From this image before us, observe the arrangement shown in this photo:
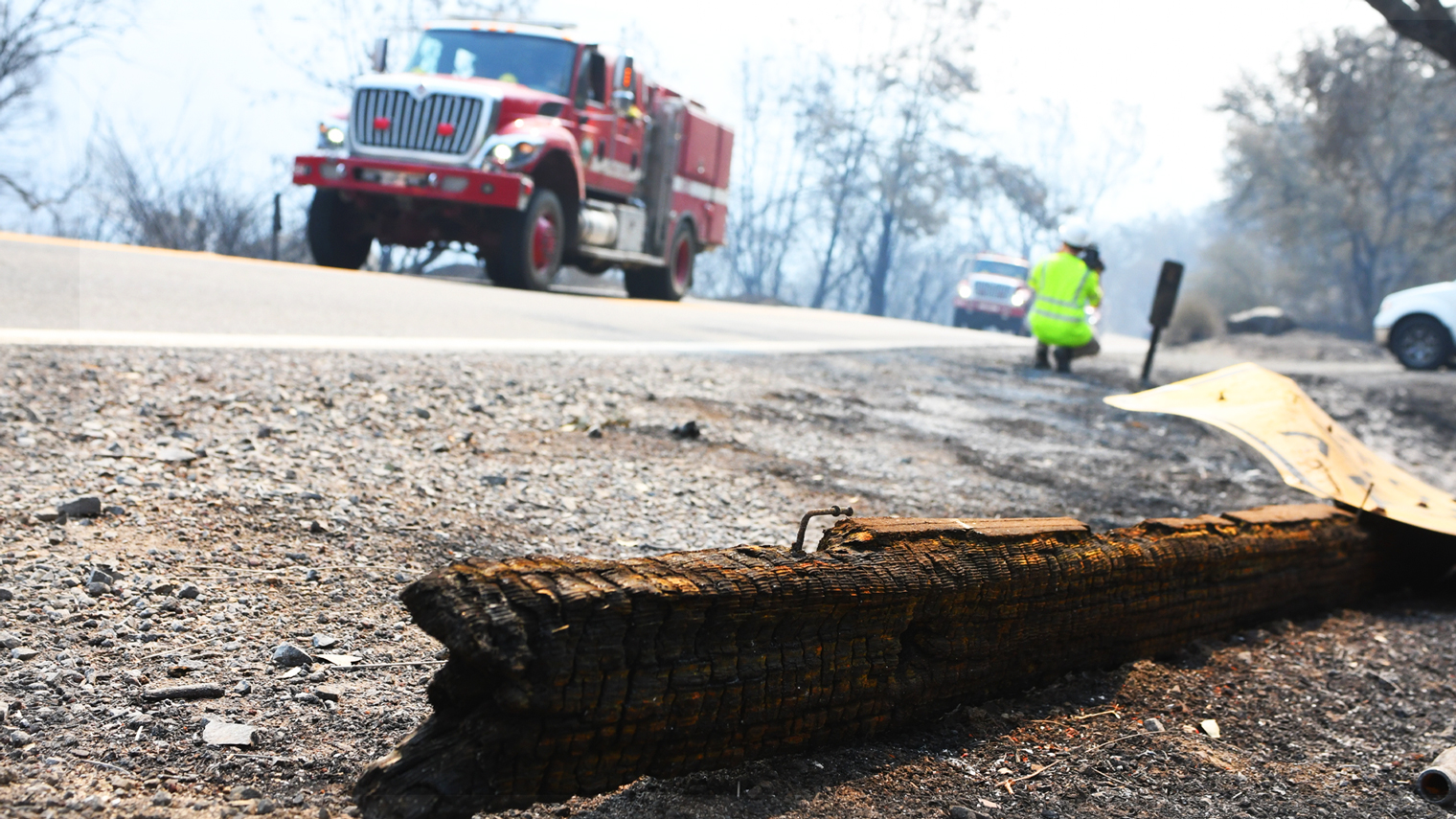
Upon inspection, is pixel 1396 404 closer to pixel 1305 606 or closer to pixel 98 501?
pixel 1305 606

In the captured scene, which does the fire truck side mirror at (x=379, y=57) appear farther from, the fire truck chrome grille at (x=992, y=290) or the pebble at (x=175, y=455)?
the fire truck chrome grille at (x=992, y=290)

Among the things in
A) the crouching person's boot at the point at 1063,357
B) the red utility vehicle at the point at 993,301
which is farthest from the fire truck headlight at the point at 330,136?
the red utility vehicle at the point at 993,301

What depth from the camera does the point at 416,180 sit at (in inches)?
455

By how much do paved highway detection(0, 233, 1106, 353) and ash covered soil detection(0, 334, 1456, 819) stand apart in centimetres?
59

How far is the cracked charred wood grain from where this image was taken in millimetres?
1584

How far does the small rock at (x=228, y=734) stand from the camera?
6.26ft

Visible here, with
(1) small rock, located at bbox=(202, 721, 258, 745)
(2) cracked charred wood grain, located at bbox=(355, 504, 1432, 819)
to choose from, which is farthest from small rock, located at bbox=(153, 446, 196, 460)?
(2) cracked charred wood grain, located at bbox=(355, 504, 1432, 819)

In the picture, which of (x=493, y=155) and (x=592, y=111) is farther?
(x=592, y=111)

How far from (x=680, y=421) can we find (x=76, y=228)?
2243cm

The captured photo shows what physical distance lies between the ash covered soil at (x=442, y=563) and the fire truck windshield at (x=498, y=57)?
752cm

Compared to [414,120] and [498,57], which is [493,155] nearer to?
[414,120]

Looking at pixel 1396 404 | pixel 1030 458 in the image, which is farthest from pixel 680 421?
pixel 1396 404

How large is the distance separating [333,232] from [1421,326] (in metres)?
14.4

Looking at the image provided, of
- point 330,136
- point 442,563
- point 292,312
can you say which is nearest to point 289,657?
point 442,563
